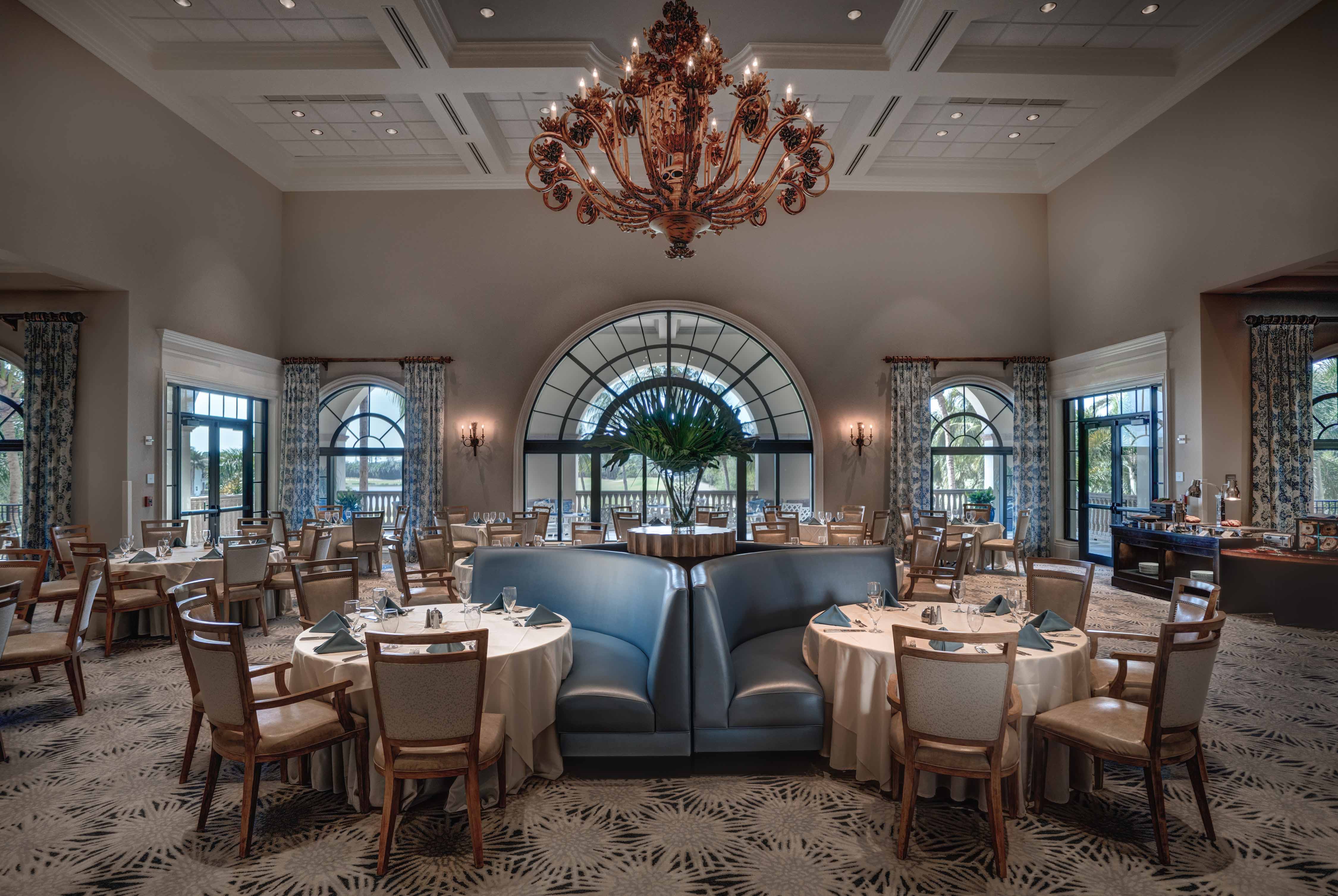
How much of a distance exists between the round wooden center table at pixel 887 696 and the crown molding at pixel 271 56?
7944mm

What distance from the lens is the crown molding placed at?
7750 mm

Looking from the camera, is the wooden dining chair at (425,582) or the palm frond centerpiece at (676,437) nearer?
the palm frond centerpiece at (676,437)

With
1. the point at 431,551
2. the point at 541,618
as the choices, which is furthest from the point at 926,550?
the point at 431,551

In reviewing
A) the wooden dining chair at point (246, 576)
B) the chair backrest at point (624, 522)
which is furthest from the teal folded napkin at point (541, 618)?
the chair backrest at point (624, 522)

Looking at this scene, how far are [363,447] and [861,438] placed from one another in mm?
8191

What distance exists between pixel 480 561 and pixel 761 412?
7189 millimetres

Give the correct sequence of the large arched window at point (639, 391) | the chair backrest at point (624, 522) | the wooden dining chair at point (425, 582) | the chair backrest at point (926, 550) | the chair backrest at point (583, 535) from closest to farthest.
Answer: the wooden dining chair at point (425, 582) → the chair backrest at point (926, 550) → the chair backrest at point (583, 535) → the chair backrest at point (624, 522) → the large arched window at point (639, 391)

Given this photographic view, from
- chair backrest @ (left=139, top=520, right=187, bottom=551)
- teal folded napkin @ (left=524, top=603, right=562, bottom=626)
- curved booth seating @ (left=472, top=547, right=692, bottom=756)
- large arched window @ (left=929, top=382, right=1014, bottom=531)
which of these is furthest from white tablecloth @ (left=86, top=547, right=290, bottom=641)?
large arched window @ (left=929, top=382, right=1014, bottom=531)

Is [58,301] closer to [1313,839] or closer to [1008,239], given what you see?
[1313,839]

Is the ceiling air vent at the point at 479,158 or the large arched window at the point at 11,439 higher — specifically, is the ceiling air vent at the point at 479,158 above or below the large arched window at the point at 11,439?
above

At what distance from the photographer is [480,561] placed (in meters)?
4.96

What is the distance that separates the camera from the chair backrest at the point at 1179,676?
276 cm

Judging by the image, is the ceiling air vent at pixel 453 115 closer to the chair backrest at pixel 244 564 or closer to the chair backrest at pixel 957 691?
the chair backrest at pixel 244 564

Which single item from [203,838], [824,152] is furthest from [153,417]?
[824,152]
